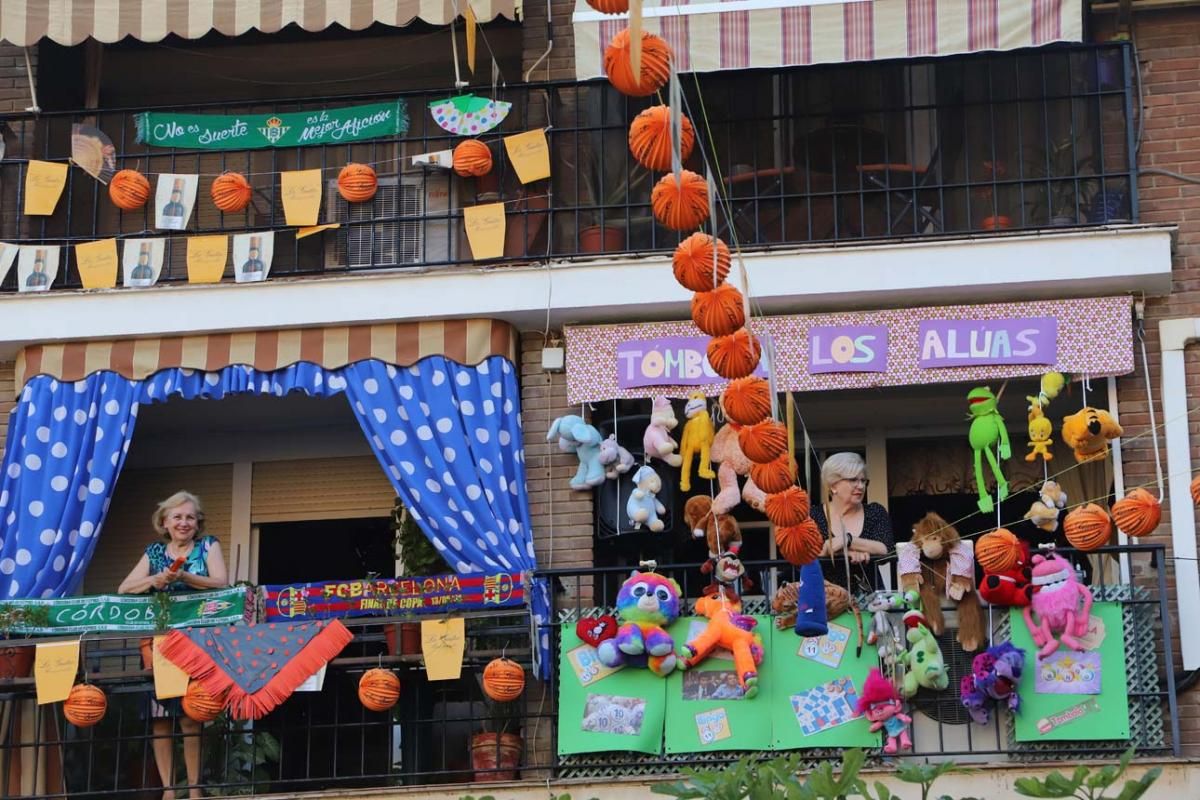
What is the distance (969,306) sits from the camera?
13477 mm

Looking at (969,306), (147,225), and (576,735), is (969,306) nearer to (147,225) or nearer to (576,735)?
(576,735)

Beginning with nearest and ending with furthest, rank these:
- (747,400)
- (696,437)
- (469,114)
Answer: (747,400), (696,437), (469,114)

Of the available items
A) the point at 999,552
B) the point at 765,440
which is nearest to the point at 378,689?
the point at 765,440

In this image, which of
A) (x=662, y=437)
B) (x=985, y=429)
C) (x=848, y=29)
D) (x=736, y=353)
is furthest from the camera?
(x=662, y=437)

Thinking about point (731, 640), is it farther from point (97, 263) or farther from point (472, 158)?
point (97, 263)

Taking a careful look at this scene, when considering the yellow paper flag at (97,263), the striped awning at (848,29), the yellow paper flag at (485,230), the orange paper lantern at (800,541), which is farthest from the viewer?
the yellow paper flag at (97,263)

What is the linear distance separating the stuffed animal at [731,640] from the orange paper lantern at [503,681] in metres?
0.97

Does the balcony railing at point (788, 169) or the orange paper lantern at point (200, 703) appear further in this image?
the balcony railing at point (788, 169)

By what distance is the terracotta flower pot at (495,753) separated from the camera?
13.0m

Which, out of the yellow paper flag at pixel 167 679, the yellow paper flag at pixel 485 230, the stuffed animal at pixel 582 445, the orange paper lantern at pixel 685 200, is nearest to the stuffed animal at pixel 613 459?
the stuffed animal at pixel 582 445

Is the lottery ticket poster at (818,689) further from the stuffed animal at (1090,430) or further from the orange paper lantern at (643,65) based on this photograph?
the orange paper lantern at (643,65)

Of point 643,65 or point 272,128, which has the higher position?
point 272,128

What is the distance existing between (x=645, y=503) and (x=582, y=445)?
1.81 ft

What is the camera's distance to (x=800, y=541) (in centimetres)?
1147
